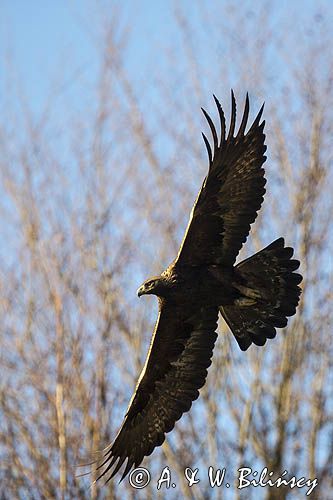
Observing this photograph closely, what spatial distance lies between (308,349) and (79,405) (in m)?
2.58

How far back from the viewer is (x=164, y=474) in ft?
44.2

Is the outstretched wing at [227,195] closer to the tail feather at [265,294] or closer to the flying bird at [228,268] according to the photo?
the flying bird at [228,268]

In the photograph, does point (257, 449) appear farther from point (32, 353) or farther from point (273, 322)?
point (273, 322)

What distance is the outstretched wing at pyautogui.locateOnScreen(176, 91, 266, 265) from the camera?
27.4ft

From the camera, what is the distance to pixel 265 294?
28.0 feet

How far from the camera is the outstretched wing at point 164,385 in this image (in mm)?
8812

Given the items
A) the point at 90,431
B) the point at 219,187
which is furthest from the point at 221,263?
the point at 90,431

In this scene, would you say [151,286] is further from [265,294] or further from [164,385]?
[164,385]

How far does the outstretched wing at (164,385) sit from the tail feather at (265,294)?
0.20 metres

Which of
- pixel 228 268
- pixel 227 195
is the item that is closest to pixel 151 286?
pixel 228 268

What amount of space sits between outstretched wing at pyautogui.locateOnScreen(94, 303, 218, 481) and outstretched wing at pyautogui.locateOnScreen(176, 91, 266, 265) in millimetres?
576

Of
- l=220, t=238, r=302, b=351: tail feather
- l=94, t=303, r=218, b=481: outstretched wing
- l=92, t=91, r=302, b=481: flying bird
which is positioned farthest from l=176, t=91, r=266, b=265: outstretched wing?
l=94, t=303, r=218, b=481: outstretched wing

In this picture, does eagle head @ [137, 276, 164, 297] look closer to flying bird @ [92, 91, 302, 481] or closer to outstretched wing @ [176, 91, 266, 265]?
flying bird @ [92, 91, 302, 481]

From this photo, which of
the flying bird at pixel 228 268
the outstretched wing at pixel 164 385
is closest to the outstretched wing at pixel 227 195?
the flying bird at pixel 228 268
